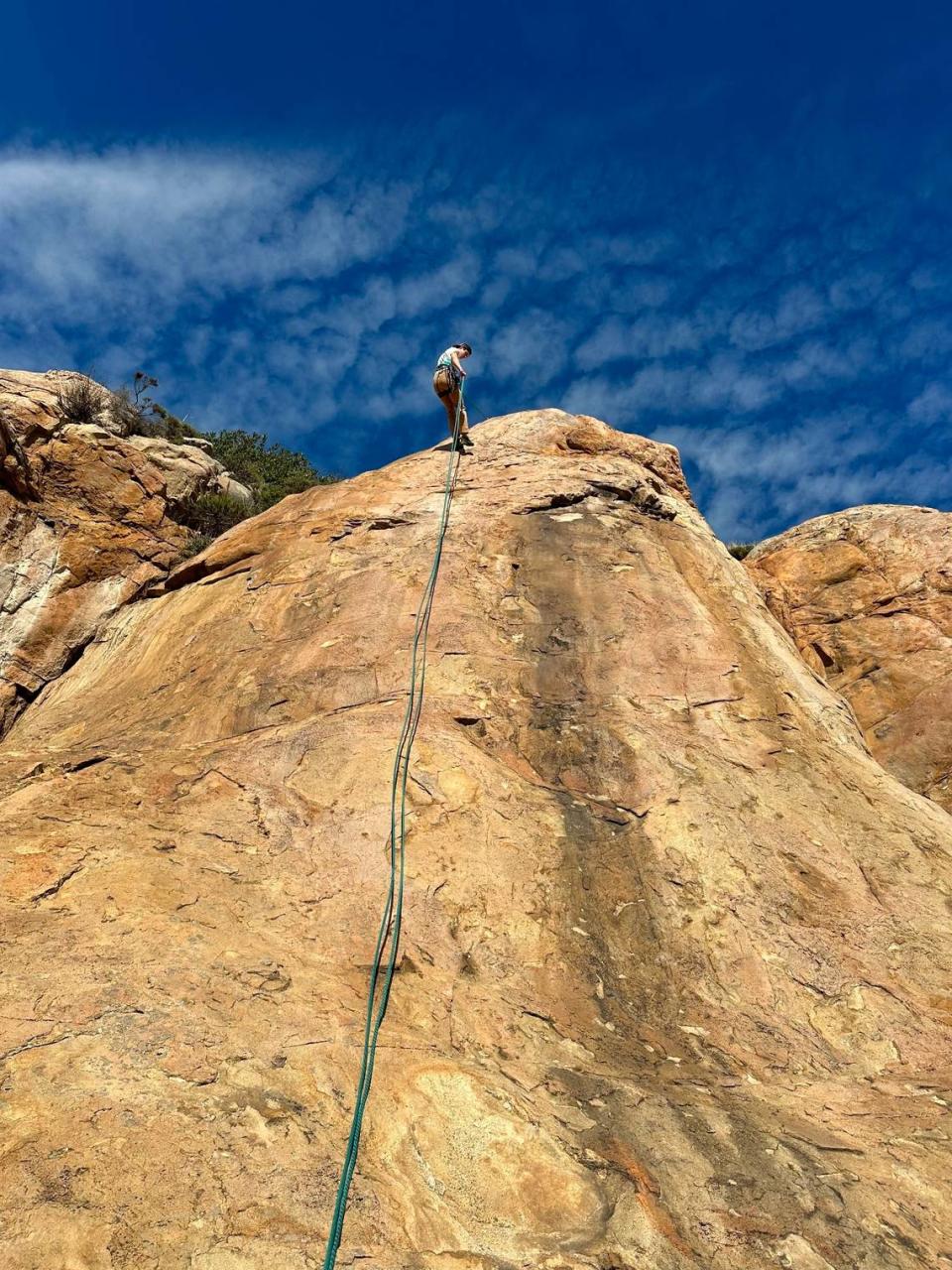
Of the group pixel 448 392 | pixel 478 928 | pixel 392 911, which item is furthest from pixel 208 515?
pixel 478 928

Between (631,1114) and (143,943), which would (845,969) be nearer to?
(631,1114)

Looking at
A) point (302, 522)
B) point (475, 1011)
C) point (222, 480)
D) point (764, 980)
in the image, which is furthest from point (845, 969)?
point (222, 480)

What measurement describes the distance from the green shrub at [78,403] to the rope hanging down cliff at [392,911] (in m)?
8.48

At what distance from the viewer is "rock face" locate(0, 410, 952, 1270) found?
4172 millimetres

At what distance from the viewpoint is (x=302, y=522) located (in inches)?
502

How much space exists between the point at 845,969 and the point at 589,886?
2225 mm

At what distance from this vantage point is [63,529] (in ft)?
45.9

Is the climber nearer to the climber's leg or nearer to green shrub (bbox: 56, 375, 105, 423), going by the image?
the climber's leg

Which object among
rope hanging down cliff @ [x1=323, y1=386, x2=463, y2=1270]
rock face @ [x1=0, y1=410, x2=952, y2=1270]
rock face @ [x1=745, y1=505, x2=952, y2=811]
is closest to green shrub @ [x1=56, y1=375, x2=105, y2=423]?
rock face @ [x1=0, y1=410, x2=952, y2=1270]

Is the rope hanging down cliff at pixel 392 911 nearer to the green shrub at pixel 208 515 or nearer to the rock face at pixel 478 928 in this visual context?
the rock face at pixel 478 928

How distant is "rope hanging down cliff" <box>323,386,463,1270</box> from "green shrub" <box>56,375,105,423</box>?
8481mm

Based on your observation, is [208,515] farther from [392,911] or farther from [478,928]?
[478,928]

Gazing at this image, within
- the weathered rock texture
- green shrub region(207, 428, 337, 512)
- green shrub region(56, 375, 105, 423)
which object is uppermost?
green shrub region(207, 428, 337, 512)

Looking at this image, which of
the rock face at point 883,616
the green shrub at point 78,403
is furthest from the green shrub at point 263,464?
the rock face at point 883,616
